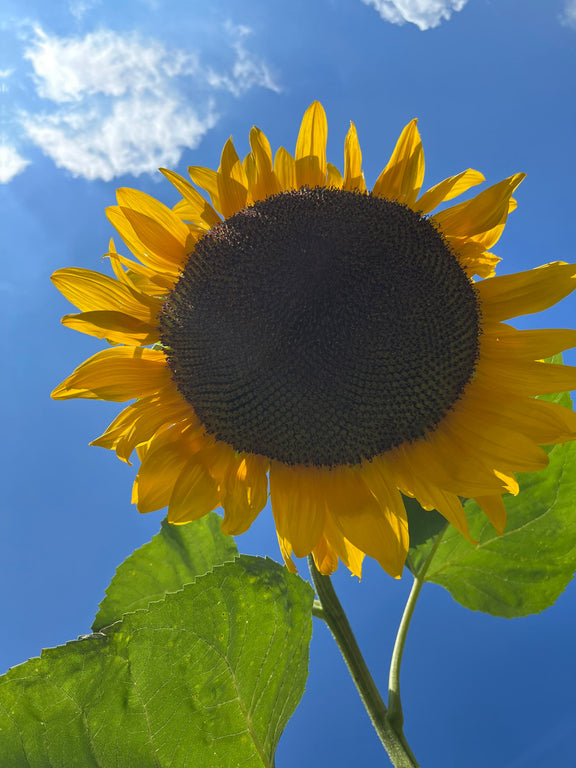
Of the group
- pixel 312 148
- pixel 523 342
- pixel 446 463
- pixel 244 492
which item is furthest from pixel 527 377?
pixel 312 148

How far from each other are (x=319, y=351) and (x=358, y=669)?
0.99 m

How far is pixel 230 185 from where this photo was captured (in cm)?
204

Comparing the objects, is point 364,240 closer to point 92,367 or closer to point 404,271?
point 404,271

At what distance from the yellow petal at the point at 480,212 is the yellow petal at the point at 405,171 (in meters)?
0.12

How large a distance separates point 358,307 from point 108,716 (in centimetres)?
110

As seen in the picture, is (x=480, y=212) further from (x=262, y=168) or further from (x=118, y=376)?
(x=118, y=376)

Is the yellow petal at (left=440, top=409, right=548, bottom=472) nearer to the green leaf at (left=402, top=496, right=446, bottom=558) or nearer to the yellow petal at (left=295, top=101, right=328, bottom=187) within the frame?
the green leaf at (left=402, top=496, right=446, bottom=558)

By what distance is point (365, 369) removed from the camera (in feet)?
5.50

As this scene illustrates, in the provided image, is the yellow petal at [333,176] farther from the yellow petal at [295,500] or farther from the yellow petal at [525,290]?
the yellow petal at [295,500]

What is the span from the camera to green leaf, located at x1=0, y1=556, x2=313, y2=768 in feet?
4.59

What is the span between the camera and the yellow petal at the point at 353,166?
7.11 ft

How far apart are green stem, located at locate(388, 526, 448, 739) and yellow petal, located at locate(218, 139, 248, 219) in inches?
48.3

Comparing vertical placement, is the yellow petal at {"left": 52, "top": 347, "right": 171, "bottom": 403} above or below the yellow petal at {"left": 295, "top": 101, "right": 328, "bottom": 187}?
below

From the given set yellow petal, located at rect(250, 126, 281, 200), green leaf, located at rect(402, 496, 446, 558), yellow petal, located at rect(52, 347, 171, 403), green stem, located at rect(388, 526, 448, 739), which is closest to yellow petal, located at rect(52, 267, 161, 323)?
yellow petal, located at rect(52, 347, 171, 403)
